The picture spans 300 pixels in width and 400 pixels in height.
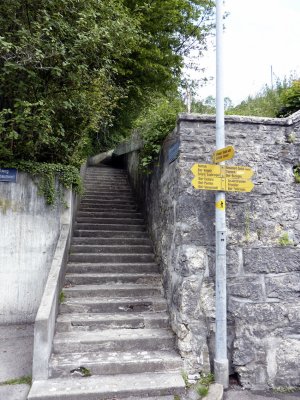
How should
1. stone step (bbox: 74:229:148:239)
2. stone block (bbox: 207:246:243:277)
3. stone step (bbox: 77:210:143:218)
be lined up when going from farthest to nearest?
stone step (bbox: 77:210:143:218)
stone step (bbox: 74:229:148:239)
stone block (bbox: 207:246:243:277)

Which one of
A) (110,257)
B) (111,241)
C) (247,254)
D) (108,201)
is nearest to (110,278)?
(110,257)

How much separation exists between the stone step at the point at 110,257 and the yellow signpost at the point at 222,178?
237 centimetres

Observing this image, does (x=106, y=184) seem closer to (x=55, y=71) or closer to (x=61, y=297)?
(x=55, y=71)

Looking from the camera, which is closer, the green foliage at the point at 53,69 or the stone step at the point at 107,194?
the green foliage at the point at 53,69

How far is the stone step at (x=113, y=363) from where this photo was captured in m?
3.53

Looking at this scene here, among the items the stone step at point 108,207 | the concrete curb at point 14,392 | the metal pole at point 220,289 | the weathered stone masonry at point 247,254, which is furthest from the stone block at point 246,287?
the stone step at point 108,207

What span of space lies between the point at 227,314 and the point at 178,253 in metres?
0.94

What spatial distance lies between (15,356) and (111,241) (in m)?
2.48

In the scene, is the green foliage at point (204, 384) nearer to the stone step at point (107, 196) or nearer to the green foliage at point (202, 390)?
the green foliage at point (202, 390)

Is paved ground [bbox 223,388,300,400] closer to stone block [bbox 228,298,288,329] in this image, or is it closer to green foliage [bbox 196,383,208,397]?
green foliage [bbox 196,383,208,397]

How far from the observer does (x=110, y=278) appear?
5031mm

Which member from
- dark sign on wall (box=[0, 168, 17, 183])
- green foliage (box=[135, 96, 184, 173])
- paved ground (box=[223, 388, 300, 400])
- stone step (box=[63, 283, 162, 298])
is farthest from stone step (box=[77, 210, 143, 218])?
paved ground (box=[223, 388, 300, 400])

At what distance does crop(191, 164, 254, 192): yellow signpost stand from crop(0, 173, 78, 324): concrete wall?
9.19ft

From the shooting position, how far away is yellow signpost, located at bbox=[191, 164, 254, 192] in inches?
141
